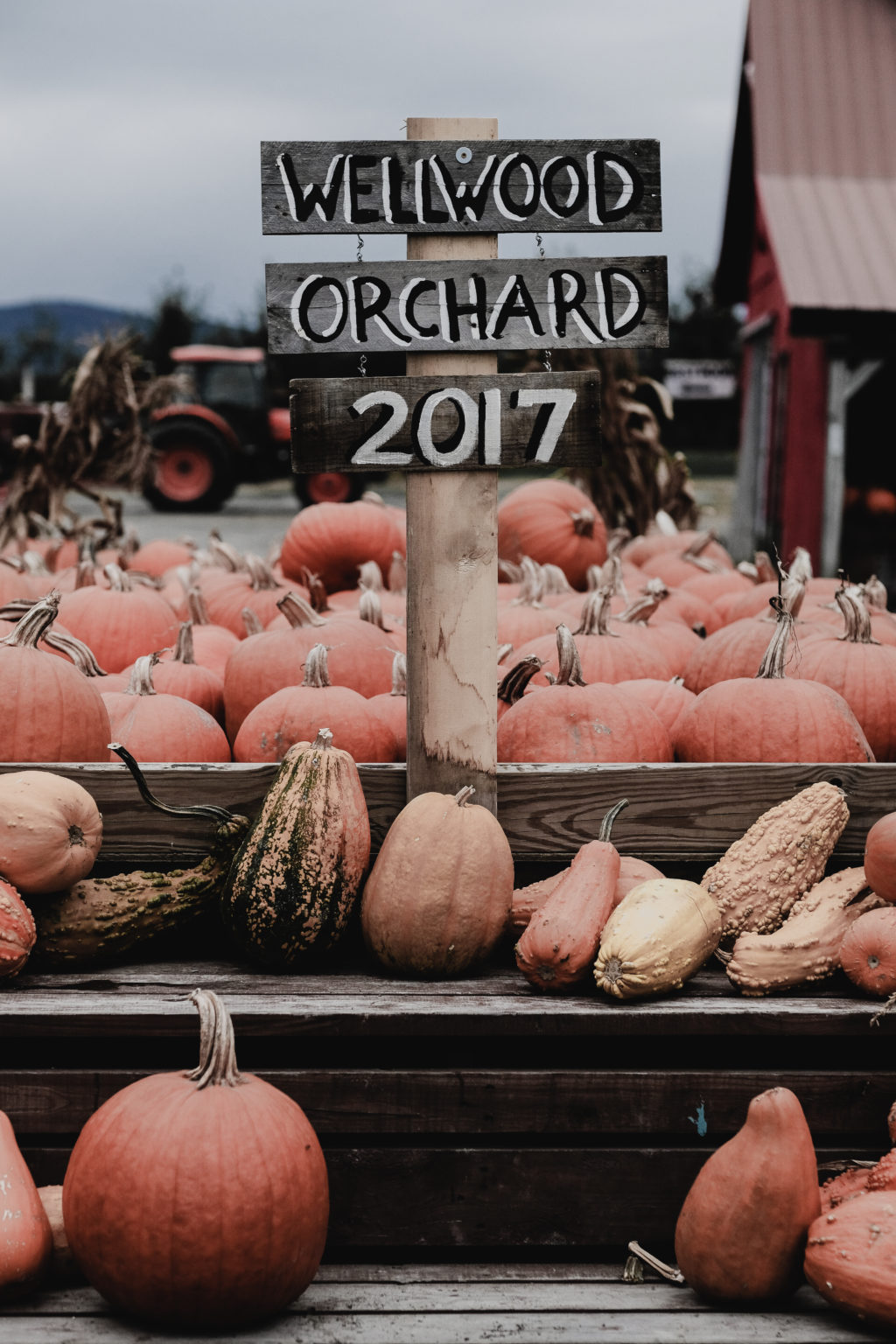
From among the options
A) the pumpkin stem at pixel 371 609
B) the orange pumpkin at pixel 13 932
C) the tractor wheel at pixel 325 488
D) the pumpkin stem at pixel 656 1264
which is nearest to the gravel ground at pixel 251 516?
the tractor wheel at pixel 325 488

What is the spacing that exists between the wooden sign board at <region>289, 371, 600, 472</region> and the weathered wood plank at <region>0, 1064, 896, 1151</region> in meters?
1.10

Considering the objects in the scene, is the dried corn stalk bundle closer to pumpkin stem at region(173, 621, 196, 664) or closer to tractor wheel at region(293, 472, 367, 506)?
pumpkin stem at region(173, 621, 196, 664)

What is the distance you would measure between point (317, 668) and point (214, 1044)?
123cm

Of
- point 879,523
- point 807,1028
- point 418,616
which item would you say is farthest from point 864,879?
point 879,523

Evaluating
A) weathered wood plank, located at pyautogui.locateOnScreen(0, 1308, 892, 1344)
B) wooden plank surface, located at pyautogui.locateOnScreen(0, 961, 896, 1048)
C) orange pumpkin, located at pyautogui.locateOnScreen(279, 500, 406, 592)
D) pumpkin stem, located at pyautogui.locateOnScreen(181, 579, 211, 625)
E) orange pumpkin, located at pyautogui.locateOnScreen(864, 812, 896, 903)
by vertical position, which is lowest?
weathered wood plank, located at pyautogui.locateOnScreen(0, 1308, 892, 1344)

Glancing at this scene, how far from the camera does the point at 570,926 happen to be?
7.55 feet

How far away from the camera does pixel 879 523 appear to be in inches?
519

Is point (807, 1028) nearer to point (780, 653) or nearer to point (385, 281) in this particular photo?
point (780, 653)

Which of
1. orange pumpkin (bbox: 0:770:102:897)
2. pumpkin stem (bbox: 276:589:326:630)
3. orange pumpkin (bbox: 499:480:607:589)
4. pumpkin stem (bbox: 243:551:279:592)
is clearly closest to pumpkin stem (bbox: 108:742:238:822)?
orange pumpkin (bbox: 0:770:102:897)

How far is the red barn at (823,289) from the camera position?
10.7m

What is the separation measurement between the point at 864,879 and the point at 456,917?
0.76 metres

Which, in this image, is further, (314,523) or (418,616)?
(314,523)

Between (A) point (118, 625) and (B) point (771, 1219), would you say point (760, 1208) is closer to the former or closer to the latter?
(B) point (771, 1219)

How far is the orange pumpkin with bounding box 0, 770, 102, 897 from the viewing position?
7.63 feet
